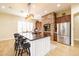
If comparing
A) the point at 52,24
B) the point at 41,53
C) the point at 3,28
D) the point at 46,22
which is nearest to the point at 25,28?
the point at 41,53

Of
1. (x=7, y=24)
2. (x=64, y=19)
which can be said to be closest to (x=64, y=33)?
(x=64, y=19)

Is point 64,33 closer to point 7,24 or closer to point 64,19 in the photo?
point 64,19

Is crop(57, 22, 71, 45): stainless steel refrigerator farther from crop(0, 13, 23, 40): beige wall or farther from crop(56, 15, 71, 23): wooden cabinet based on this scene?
crop(0, 13, 23, 40): beige wall

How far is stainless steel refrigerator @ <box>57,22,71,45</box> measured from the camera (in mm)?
5729

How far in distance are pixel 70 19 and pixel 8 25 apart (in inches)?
158

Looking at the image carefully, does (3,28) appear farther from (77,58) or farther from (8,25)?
(77,58)

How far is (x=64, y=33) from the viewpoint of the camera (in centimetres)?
602

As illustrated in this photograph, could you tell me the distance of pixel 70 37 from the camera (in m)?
5.61

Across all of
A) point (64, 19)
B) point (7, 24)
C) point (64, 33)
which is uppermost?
point (64, 19)

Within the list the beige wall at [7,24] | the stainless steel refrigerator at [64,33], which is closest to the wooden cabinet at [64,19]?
the stainless steel refrigerator at [64,33]

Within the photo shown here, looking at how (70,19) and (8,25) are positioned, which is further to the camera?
(8,25)

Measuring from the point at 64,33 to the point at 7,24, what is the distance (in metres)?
3.76

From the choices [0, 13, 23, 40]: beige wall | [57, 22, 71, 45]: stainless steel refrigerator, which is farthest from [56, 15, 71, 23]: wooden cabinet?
[0, 13, 23, 40]: beige wall

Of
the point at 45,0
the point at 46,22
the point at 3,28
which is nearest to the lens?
the point at 45,0
